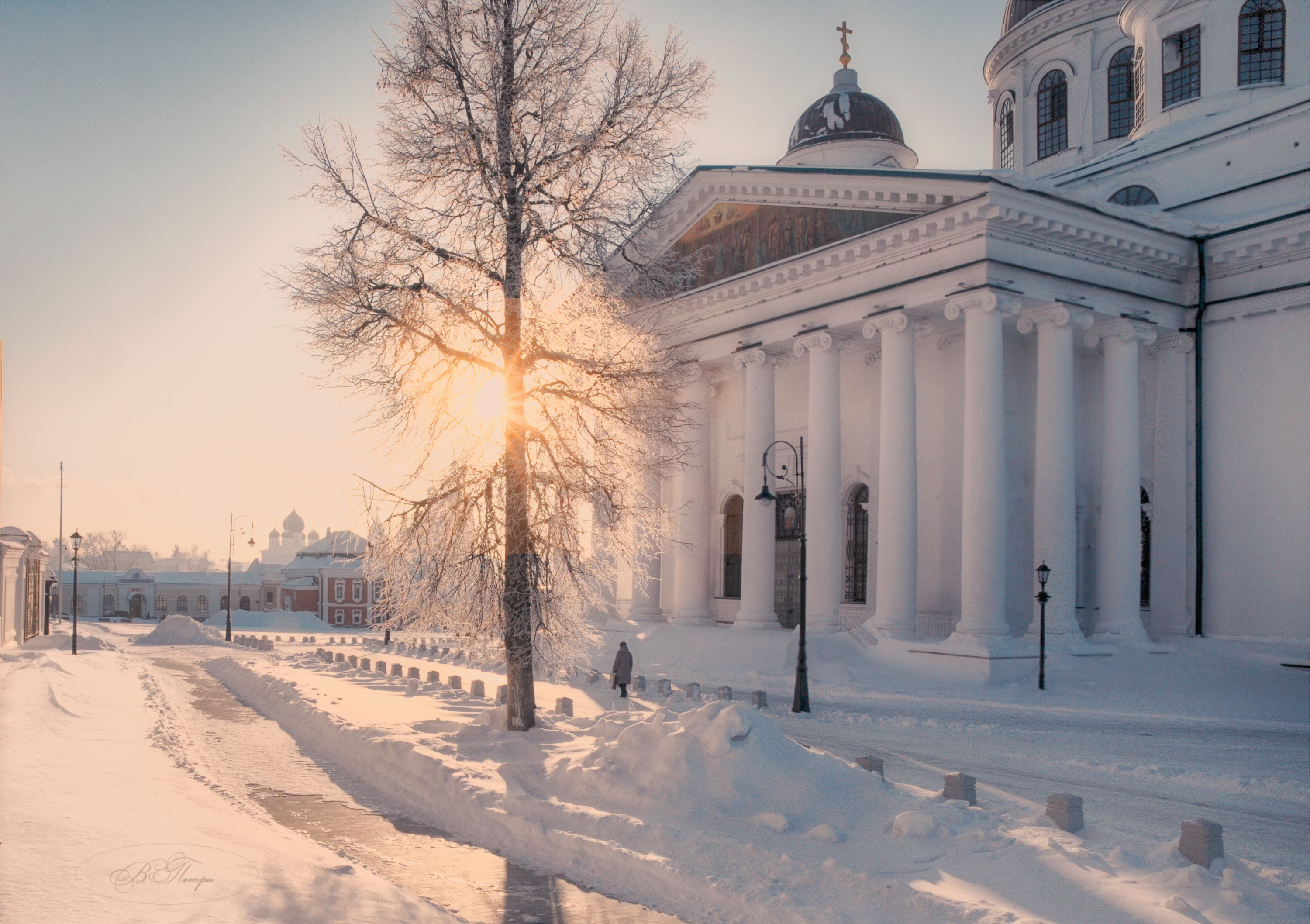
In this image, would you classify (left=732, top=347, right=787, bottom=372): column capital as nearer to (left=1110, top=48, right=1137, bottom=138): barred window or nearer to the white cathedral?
the white cathedral

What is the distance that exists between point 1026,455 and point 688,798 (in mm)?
20812

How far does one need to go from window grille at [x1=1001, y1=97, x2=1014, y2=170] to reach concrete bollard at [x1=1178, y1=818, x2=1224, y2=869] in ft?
122

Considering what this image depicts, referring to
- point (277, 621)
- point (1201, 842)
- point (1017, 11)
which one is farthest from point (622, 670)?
point (277, 621)

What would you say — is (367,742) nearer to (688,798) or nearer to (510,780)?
(510,780)

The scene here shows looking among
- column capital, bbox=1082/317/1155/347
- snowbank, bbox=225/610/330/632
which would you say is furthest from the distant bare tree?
column capital, bbox=1082/317/1155/347

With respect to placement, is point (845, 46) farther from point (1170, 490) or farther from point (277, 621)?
point (277, 621)

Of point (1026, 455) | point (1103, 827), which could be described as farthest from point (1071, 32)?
point (1103, 827)

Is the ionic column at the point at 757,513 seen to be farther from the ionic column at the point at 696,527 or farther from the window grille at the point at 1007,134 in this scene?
the window grille at the point at 1007,134

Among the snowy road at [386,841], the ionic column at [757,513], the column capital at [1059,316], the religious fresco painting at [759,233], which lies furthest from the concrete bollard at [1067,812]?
the ionic column at [757,513]

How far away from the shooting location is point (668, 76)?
15688mm

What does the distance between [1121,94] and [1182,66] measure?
20.0ft

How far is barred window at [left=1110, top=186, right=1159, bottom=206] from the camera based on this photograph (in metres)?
31.5

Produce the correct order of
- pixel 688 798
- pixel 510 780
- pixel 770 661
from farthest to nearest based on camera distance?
pixel 770 661
pixel 510 780
pixel 688 798

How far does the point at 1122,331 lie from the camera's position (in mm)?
26750
